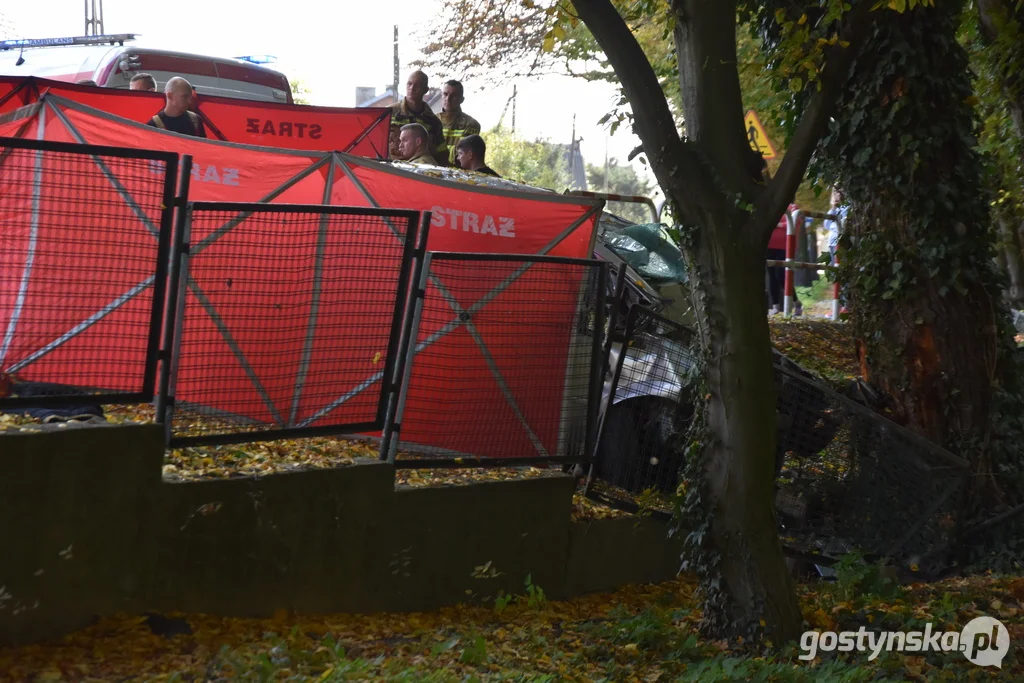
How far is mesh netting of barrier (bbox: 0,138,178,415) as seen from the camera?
16.5 ft

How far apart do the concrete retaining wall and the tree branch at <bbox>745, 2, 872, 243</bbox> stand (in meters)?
2.17

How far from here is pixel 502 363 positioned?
6.88 metres

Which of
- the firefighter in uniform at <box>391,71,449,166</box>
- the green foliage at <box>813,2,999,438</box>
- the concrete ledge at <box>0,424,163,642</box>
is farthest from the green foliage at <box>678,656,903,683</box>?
the firefighter in uniform at <box>391,71,449,166</box>

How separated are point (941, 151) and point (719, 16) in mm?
3624

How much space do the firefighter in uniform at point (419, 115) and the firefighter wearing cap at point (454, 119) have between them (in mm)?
191

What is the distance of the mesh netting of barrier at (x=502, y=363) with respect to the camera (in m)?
6.54

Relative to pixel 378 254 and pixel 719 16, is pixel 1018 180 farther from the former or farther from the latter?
pixel 378 254

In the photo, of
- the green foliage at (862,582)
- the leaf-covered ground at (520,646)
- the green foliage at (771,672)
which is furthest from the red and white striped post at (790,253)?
the green foliage at (771,672)

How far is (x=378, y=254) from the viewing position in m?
6.20

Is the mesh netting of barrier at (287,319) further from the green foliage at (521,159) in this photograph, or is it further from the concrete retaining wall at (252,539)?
the green foliage at (521,159)

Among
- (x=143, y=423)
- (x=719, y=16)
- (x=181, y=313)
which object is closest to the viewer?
(x=143, y=423)

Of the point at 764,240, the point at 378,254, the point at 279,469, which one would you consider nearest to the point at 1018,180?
the point at 764,240

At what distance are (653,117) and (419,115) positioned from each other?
18.7ft

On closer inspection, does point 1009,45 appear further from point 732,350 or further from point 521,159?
point 521,159
